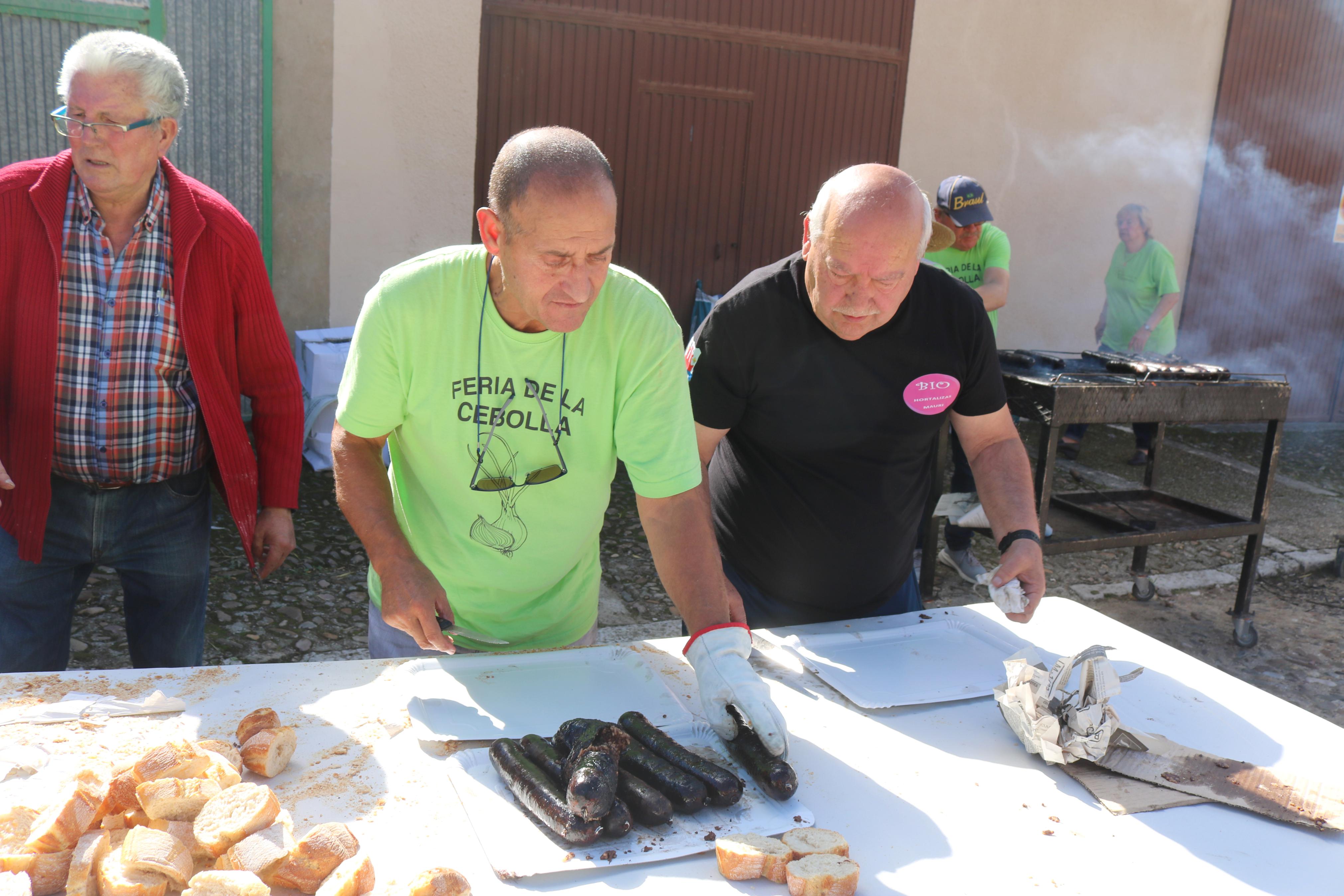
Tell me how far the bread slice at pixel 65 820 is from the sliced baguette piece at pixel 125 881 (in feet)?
0.25

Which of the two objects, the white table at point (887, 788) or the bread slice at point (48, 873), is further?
the white table at point (887, 788)

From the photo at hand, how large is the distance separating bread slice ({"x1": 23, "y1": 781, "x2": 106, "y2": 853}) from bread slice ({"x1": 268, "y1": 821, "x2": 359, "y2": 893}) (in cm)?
28

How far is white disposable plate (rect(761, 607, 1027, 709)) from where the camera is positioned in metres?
2.09

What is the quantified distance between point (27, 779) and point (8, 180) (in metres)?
1.43

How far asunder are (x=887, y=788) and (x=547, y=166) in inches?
48.5

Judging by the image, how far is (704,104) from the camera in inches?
292

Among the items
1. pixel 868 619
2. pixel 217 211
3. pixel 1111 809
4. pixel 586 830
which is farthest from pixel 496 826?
pixel 217 211

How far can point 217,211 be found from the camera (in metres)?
2.47

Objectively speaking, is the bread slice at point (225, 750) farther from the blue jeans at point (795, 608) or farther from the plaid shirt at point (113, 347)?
the blue jeans at point (795, 608)

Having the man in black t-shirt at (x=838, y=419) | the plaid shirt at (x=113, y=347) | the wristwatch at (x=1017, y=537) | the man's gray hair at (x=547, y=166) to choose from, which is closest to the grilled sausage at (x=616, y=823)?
the man's gray hair at (x=547, y=166)

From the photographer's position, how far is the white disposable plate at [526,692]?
1.80 metres

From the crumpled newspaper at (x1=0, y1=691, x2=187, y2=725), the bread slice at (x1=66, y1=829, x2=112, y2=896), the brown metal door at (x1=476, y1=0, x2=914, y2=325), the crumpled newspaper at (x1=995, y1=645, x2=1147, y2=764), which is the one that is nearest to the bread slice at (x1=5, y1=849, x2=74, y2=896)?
the bread slice at (x1=66, y1=829, x2=112, y2=896)

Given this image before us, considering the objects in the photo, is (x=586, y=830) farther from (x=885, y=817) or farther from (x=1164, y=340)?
(x=1164, y=340)

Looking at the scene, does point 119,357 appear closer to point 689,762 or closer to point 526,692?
point 526,692
